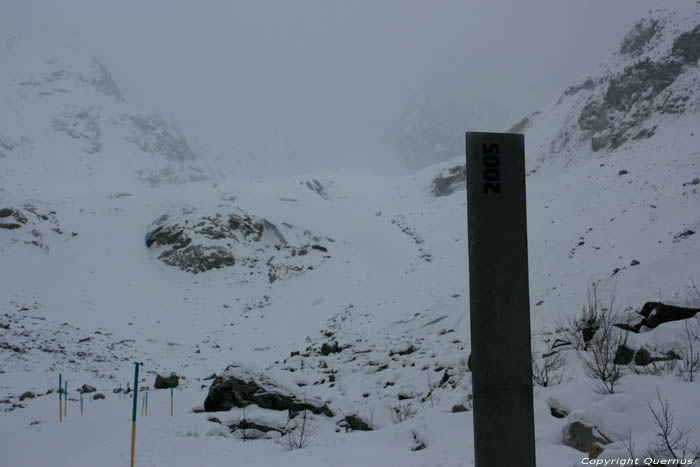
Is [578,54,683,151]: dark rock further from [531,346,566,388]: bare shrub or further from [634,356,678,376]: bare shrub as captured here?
[634,356,678,376]: bare shrub

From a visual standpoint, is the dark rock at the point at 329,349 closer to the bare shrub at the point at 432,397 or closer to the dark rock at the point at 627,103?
the bare shrub at the point at 432,397

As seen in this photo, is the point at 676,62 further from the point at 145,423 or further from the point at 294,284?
the point at 145,423

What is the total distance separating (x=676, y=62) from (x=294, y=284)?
31091 millimetres

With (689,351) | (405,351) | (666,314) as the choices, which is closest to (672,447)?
(689,351)

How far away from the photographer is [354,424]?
24.2 ft

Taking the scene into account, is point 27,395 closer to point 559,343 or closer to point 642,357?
point 559,343

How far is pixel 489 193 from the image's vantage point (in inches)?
105

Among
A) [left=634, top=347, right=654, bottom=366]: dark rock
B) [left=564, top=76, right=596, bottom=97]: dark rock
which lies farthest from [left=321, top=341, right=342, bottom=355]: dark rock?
[left=564, top=76, right=596, bottom=97]: dark rock

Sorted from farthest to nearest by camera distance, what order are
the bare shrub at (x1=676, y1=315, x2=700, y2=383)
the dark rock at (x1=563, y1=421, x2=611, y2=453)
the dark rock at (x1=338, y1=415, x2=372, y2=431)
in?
the dark rock at (x1=338, y1=415, x2=372, y2=431), the bare shrub at (x1=676, y1=315, x2=700, y2=383), the dark rock at (x1=563, y1=421, x2=611, y2=453)

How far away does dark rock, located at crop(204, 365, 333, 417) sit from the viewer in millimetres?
8484

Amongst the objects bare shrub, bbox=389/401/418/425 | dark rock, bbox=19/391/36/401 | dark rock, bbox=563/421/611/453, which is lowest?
dark rock, bbox=19/391/36/401

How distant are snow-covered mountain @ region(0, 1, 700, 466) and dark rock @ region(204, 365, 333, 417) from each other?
4 cm

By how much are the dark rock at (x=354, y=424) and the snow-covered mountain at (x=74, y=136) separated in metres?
60.7

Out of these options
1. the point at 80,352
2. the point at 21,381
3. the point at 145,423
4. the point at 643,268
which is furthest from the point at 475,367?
the point at 80,352
